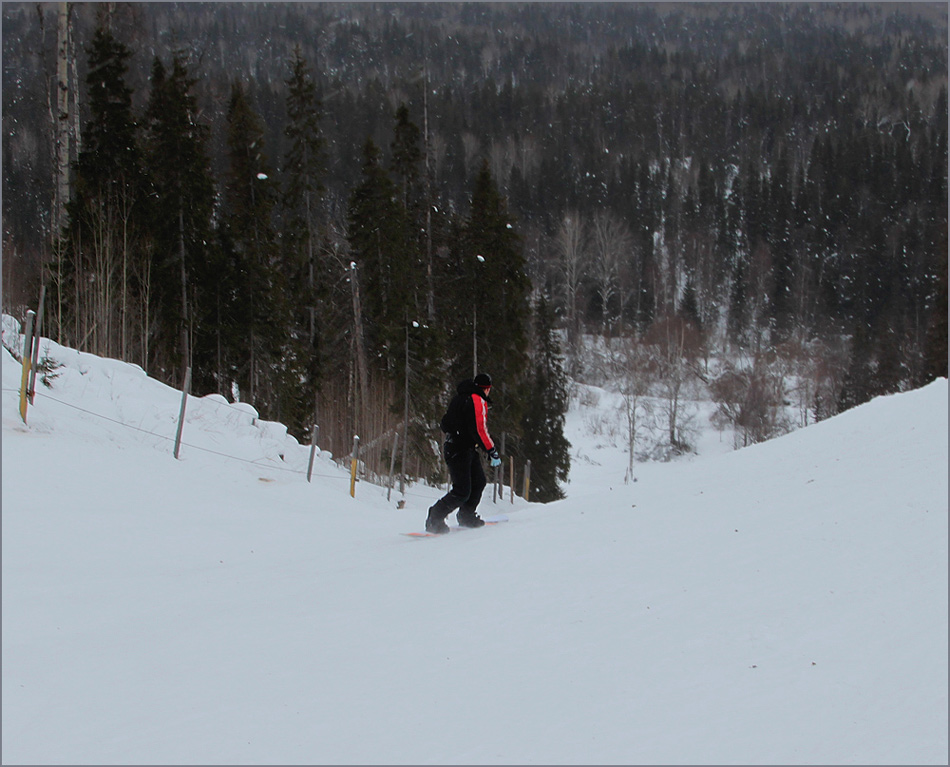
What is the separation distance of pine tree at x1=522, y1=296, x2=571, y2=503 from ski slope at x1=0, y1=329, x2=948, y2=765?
26.8 meters

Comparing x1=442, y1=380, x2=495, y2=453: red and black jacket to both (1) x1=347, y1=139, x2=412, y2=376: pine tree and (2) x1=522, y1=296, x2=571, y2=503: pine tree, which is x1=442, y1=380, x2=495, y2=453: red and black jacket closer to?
(1) x1=347, y1=139, x2=412, y2=376: pine tree

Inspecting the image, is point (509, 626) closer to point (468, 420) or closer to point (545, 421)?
point (468, 420)

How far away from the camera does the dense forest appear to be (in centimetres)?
2320

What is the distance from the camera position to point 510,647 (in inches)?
189

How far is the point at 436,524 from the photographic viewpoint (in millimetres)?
8562

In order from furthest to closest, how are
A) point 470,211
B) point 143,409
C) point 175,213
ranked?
1. point 470,211
2. point 175,213
3. point 143,409

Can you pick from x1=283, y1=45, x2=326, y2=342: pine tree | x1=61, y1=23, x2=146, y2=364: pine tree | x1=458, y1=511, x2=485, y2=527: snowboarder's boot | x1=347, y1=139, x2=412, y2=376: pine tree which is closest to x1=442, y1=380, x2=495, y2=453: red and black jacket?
x1=458, y1=511, x2=485, y2=527: snowboarder's boot

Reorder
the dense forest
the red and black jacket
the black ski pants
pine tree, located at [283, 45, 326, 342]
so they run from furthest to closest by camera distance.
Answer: pine tree, located at [283, 45, 326, 342]
the dense forest
the black ski pants
the red and black jacket

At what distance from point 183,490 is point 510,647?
23.6 feet

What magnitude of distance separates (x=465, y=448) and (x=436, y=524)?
899 mm

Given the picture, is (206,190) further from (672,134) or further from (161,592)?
(672,134)

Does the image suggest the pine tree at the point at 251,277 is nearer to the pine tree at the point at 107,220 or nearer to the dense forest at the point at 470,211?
the dense forest at the point at 470,211

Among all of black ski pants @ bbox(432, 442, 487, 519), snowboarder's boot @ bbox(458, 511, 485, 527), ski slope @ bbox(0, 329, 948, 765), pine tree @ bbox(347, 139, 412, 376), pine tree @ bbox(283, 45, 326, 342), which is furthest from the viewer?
pine tree @ bbox(283, 45, 326, 342)

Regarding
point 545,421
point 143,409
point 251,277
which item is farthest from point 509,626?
point 545,421
